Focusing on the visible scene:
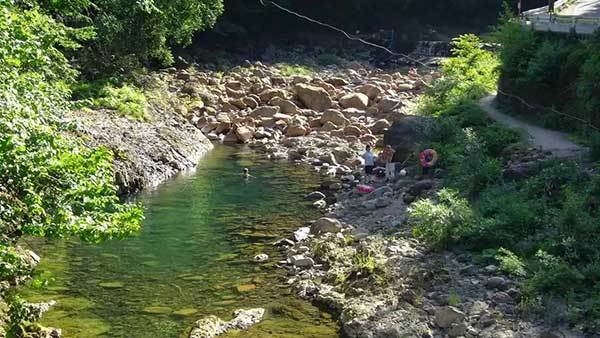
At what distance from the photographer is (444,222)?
1476 centimetres

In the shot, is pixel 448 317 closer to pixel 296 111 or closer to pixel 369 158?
pixel 369 158

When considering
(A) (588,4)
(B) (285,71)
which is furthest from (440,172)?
(B) (285,71)

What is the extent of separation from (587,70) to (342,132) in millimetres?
12587

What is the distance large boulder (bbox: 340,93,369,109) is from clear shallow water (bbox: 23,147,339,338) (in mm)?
13735

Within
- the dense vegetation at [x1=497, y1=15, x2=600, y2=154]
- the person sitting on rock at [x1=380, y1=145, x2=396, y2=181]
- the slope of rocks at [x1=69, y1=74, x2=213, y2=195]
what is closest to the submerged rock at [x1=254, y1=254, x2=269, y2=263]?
the slope of rocks at [x1=69, y1=74, x2=213, y2=195]

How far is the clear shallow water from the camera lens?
39.8 feet

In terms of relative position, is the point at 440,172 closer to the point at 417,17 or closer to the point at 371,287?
the point at 371,287

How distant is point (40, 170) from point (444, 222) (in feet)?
30.2

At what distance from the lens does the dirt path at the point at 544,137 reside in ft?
61.0

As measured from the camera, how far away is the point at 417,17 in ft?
217

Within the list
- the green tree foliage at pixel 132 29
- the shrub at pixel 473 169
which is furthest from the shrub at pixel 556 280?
the green tree foliage at pixel 132 29

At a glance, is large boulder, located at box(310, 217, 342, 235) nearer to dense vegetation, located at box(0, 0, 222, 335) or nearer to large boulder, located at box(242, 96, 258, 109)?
dense vegetation, located at box(0, 0, 222, 335)

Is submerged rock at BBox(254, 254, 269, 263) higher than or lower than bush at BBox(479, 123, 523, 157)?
lower

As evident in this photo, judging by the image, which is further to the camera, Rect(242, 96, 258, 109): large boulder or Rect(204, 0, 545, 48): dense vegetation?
Rect(204, 0, 545, 48): dense vegetation
